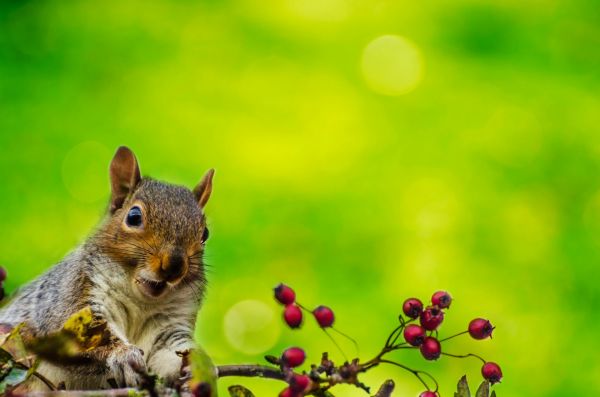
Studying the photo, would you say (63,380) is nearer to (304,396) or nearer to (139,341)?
(139,341)

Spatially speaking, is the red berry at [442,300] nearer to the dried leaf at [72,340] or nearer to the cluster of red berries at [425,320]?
the cluster of red berries at [425,320]

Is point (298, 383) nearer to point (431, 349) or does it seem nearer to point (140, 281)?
point (431, 349)

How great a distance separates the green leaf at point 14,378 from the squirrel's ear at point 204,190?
93 centimetres

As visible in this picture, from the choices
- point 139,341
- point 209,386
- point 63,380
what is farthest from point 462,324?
point 209,386

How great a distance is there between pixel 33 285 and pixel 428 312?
1177mm

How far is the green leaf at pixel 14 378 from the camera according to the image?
1.28m

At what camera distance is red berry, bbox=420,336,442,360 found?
1511mm

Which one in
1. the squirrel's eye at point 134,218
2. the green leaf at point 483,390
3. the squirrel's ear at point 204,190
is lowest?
the green leaf at point 483,390

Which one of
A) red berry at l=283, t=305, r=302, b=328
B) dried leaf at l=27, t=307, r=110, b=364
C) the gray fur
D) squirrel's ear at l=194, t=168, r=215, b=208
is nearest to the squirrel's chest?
the gray fur

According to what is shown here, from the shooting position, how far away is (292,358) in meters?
1.38

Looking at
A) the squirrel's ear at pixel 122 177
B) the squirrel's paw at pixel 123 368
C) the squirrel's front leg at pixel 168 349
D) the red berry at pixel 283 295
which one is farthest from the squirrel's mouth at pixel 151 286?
the red berry at pixel 283 295

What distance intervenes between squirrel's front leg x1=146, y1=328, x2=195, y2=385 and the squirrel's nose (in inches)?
6.3

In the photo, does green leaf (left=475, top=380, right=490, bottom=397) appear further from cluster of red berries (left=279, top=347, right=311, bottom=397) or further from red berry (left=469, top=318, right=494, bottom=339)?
cluster of red berries (left=279, top=347, right=311, bottom=397)

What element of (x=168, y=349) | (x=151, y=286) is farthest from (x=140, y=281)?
(x=168, y=349)
